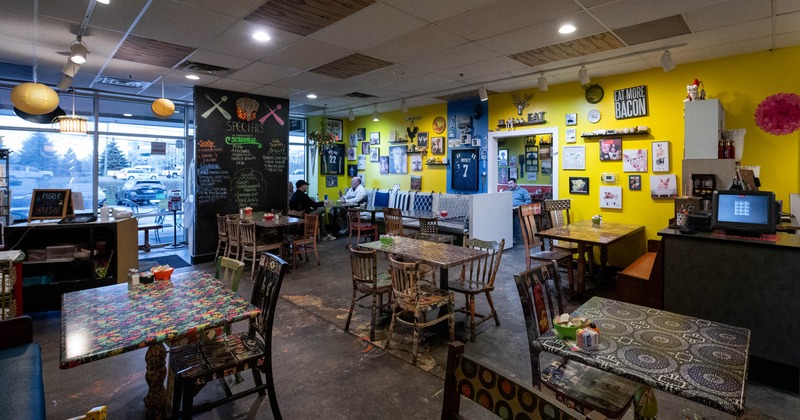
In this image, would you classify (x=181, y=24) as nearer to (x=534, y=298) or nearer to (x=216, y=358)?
(x=216, y=358)

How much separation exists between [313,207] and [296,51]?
4002mm

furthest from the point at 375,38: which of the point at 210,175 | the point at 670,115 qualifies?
the point at 670,115

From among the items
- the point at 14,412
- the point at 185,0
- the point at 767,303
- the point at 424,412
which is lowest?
the point at 424,412

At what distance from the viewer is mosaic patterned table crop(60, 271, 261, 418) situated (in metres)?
1.71

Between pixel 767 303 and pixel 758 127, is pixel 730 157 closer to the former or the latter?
pixel 758 127

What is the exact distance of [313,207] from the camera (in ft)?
27.2

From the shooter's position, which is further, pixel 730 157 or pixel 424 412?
pixel 730 157

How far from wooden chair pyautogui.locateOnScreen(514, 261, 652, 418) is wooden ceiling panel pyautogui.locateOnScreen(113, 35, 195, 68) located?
4700mm

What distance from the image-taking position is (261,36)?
4.26 metres

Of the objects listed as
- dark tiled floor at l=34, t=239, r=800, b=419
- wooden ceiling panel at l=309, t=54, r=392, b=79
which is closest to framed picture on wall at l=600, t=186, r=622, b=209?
dark tiled floor at l=34, t=239, r=800, b=419

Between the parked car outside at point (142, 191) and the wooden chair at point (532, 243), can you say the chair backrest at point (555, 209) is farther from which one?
the parked car outside at point (142, 191)

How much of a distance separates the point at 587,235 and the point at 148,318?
444 centimetres

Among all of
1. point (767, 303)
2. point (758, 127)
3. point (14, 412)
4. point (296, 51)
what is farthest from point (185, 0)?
point (758, 127)

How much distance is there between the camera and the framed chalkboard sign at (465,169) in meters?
8.02
